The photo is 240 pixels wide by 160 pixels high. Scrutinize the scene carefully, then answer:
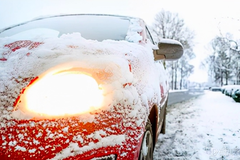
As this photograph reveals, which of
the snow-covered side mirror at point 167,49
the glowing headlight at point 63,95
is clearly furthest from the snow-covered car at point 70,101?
the snow-covered side mirror at point 167,49

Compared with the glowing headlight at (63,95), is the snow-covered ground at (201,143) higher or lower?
lower

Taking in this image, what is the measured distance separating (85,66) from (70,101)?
0.23 meters

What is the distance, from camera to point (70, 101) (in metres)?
1.24

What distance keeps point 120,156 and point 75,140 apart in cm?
26

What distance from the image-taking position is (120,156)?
47.8 inches

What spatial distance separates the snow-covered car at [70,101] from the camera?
1.10 metres

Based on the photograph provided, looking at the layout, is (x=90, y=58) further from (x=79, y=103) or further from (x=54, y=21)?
(x=54, y=21)

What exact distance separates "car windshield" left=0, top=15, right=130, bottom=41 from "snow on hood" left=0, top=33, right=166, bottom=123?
0.65 m

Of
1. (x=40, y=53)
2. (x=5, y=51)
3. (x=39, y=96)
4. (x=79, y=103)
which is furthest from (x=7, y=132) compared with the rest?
(x=5, y=51)

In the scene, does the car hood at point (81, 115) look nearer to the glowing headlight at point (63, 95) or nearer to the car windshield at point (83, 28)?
the glowing headlight at point (63, 95)

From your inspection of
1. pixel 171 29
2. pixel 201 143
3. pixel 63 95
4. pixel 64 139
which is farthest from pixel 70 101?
pixel 171 29

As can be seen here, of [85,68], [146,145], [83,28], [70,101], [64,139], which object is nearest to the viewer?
[64,139]

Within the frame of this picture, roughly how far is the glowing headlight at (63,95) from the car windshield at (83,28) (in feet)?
3.24

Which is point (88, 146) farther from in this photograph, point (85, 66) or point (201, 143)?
point (201, 143)
